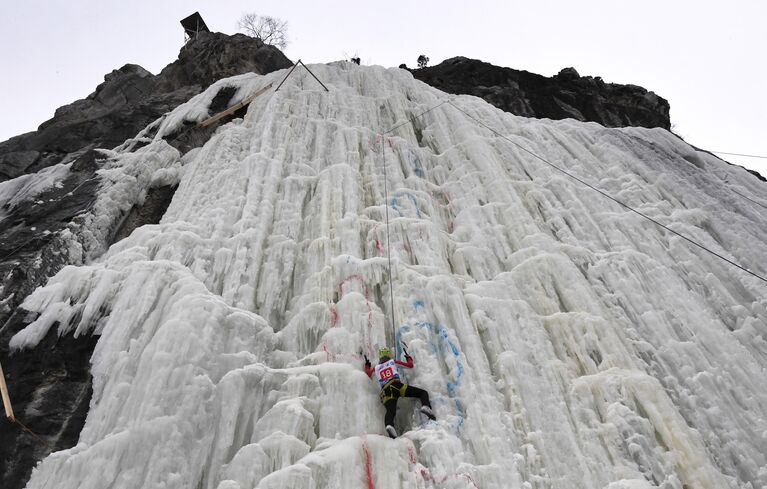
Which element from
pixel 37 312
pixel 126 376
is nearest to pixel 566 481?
pixel 126 376

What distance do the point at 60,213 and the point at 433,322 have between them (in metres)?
7.35

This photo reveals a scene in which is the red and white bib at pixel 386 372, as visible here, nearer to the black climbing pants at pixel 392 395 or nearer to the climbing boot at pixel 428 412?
the black climbing pants at pixel 392 395

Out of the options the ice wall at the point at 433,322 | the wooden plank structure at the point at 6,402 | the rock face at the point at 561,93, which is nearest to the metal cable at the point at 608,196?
the ice wall at the point at 433,322

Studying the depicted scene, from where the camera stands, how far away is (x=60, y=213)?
9125 mm

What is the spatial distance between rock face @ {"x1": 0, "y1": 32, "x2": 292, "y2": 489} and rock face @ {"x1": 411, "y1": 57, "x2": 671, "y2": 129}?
7.76m

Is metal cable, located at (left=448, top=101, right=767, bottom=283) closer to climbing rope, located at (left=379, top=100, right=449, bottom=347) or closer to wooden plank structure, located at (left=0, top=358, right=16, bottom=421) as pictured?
climbing rope, located at (left=379, top=100, right=449, bottom=347)

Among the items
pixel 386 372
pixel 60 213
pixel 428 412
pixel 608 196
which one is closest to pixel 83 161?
pixel 60 213

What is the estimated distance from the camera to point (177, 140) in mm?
11891

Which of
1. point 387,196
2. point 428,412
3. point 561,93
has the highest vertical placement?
point 561,93

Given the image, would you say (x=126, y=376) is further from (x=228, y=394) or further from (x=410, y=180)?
(x=410, y=180)

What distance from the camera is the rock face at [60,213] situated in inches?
220

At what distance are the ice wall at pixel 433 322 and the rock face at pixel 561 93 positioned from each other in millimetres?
10080

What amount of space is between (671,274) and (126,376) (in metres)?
7.25

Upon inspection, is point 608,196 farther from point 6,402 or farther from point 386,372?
point 6,402
